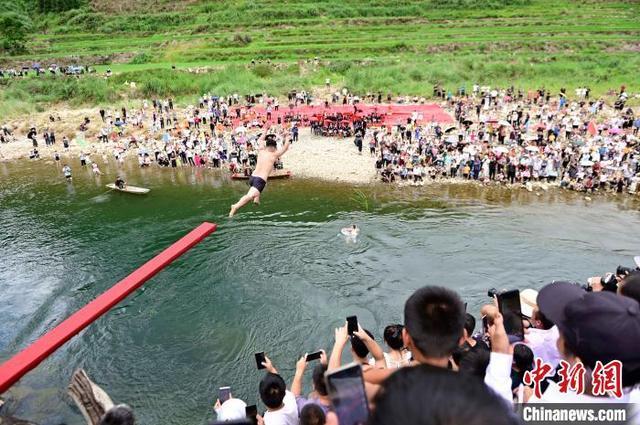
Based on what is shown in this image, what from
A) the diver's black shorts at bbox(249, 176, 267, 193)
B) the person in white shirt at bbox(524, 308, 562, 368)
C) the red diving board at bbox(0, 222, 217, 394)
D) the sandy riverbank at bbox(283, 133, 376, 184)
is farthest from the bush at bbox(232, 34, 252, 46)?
the person in white shirt at bbox(524, 308, 562, 368)

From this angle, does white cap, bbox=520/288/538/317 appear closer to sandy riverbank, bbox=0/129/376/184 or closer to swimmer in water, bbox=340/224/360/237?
swimmer in water, bbox=340/224/360/237

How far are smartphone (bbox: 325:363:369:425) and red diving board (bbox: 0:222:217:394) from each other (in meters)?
6.11

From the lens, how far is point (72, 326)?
301 inches

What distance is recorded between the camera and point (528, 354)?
5469 millimetres

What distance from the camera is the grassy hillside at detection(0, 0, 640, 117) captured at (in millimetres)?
45556

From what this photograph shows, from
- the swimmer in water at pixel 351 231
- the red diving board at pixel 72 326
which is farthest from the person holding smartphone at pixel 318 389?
the swimmer in water at pixel 351 231

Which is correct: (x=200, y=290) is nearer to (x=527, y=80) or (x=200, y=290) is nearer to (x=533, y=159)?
(x=533, y=159)

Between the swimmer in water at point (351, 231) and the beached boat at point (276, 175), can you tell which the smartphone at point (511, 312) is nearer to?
the swimmer in water at point (351, 231)

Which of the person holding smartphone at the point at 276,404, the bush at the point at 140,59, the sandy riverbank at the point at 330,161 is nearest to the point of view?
the person holding smartphone at the point at 276,404

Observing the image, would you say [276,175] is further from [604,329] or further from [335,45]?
[335,45]

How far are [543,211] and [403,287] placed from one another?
10668mm

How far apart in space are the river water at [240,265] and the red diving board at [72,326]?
4373mm

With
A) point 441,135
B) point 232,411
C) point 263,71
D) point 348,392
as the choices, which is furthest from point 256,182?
point 263,71

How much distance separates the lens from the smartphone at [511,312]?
638 cm
